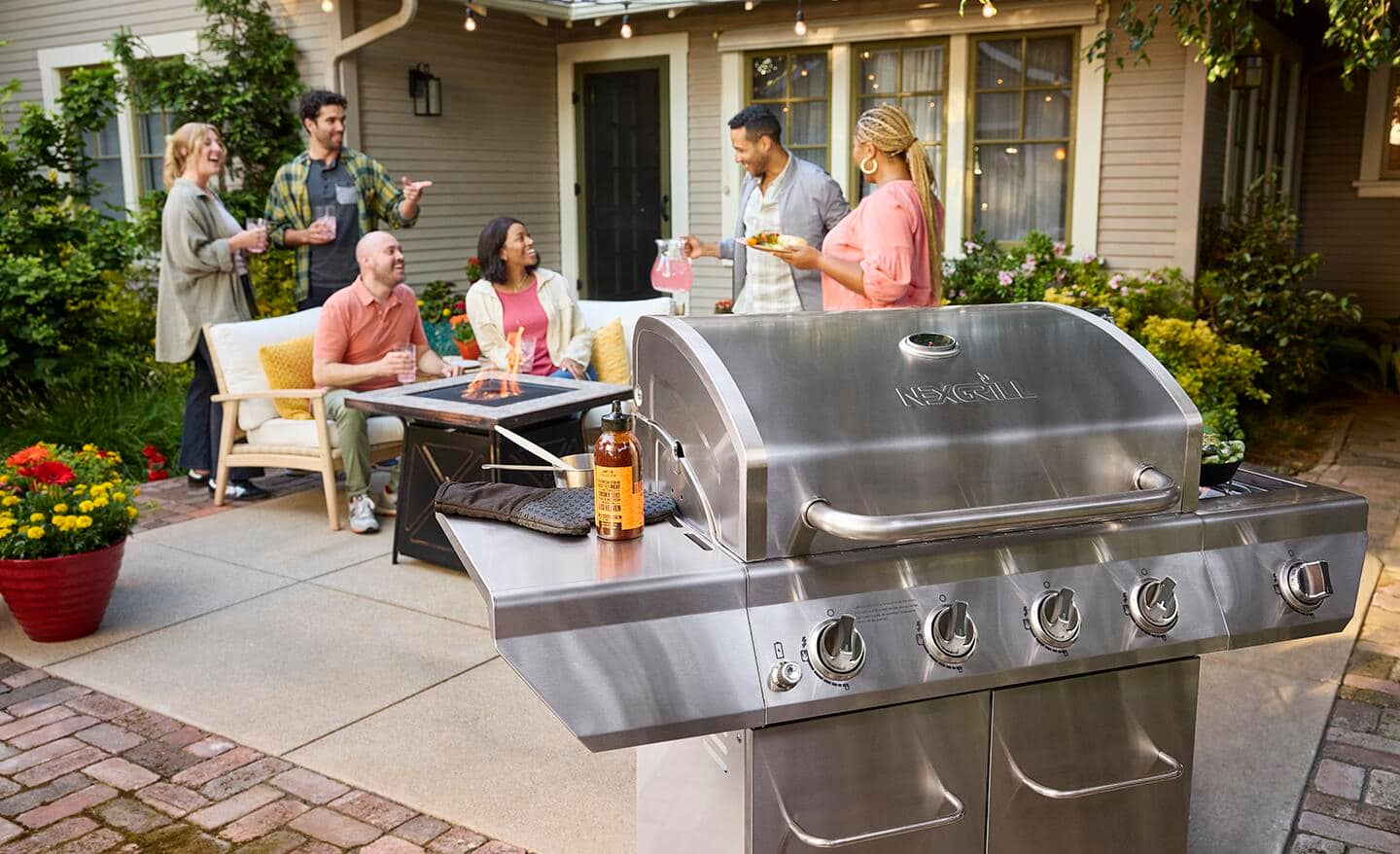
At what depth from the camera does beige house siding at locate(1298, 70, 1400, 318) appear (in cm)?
996

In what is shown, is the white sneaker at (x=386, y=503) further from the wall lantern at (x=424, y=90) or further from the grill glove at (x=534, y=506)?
the wall lantern at (x=424, y=90)

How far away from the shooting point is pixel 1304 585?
2.04m

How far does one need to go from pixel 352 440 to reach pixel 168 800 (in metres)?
2.34

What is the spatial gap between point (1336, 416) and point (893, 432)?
7.32 m

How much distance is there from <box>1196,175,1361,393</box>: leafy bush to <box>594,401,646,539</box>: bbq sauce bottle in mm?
6112

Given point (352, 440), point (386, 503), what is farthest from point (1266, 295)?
point (352, 440)

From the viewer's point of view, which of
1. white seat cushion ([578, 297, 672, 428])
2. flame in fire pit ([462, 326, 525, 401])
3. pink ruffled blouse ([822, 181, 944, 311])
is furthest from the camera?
white seat cushion ([578, 297, 672, 428])

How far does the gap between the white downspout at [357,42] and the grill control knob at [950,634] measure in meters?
7.08

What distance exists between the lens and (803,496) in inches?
70.6

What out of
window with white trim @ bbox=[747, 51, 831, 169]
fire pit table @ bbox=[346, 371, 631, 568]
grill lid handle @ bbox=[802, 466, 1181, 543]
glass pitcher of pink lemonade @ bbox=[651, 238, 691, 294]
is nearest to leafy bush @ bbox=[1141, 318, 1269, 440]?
window with white trim @ bbox=[747, 51, 831, 169]

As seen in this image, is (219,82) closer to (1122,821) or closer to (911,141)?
(911,141)

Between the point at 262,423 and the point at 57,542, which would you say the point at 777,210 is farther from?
the point at 57,542

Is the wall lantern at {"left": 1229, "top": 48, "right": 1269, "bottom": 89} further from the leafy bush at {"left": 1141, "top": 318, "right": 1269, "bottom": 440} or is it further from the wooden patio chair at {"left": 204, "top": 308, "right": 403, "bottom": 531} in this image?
the wooden patio chair at {"left": 204, "top": 308, "right": 403, "bottom": 531}

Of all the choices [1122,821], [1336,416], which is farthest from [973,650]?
[1336,416]
